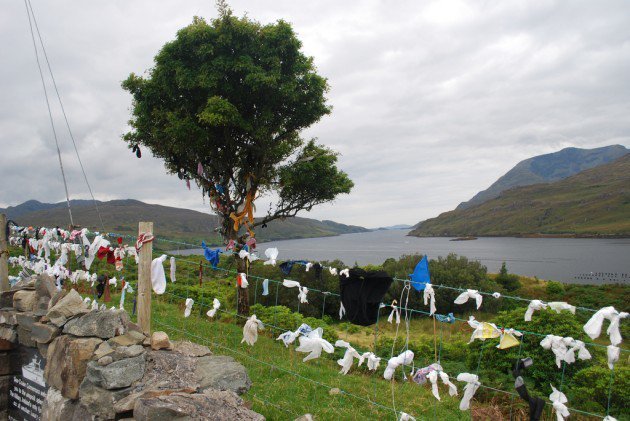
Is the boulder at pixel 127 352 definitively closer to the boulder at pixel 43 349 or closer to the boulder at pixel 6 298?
the boulder at pixel 43 349

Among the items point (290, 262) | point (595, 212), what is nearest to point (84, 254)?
point (290, 262)

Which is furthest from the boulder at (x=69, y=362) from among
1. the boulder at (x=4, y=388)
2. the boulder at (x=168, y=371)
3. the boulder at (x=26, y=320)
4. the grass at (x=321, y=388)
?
the grass at (x=321, y=388)

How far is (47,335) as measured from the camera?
5.44 m

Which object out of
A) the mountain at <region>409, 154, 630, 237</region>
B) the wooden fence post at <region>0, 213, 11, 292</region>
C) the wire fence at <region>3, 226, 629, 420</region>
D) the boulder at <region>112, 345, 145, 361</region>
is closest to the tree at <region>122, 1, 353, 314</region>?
the wire fence at <region>3, 226, 629, 420</region>

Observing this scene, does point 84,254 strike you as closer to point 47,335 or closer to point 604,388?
point 47,335

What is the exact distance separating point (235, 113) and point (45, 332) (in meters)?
6.68

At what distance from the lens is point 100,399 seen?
14.0 ft

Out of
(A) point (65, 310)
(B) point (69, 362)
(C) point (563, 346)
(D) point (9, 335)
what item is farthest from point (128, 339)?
(C) point (563, 346)

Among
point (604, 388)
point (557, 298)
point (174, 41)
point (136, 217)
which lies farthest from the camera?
point (136, 217)

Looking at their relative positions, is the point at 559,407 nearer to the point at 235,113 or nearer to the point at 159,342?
the point at 159,342

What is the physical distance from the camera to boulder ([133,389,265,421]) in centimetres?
350

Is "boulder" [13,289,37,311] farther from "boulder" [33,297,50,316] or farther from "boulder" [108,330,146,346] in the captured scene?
"boulder" [108,330,146,346]

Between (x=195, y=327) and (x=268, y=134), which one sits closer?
(x=195, y=327)

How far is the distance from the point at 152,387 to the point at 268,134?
28.0 feet
